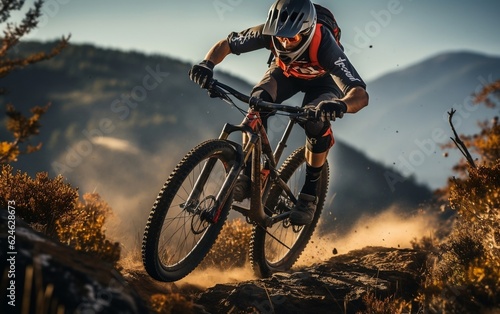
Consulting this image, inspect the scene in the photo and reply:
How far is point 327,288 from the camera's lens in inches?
266

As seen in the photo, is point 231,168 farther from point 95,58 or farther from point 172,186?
point 95,58

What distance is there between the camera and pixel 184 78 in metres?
94.6

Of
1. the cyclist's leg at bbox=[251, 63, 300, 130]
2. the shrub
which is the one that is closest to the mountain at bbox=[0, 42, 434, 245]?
the shrub

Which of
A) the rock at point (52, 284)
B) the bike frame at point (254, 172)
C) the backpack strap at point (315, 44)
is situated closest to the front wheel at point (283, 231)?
the bike frame at point (254, 172)

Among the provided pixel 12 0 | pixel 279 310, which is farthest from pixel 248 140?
pixel 12 0

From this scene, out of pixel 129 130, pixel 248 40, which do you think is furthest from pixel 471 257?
pixel 129 130

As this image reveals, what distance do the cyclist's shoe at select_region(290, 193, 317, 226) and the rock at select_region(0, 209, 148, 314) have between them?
3469 millimetres

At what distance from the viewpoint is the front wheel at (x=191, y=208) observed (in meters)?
5.28

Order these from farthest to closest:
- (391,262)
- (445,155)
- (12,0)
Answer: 1. (445,155)
2. (391,262)
3. (12,0)

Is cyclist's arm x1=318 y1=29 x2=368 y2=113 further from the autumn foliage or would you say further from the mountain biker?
the autumn foliage

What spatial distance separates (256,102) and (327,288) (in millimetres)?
2634

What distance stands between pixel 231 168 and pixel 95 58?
95.8m

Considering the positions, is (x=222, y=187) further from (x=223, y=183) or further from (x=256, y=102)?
(x=256, y=102)

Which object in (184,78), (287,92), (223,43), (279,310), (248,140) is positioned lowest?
(279,310)
